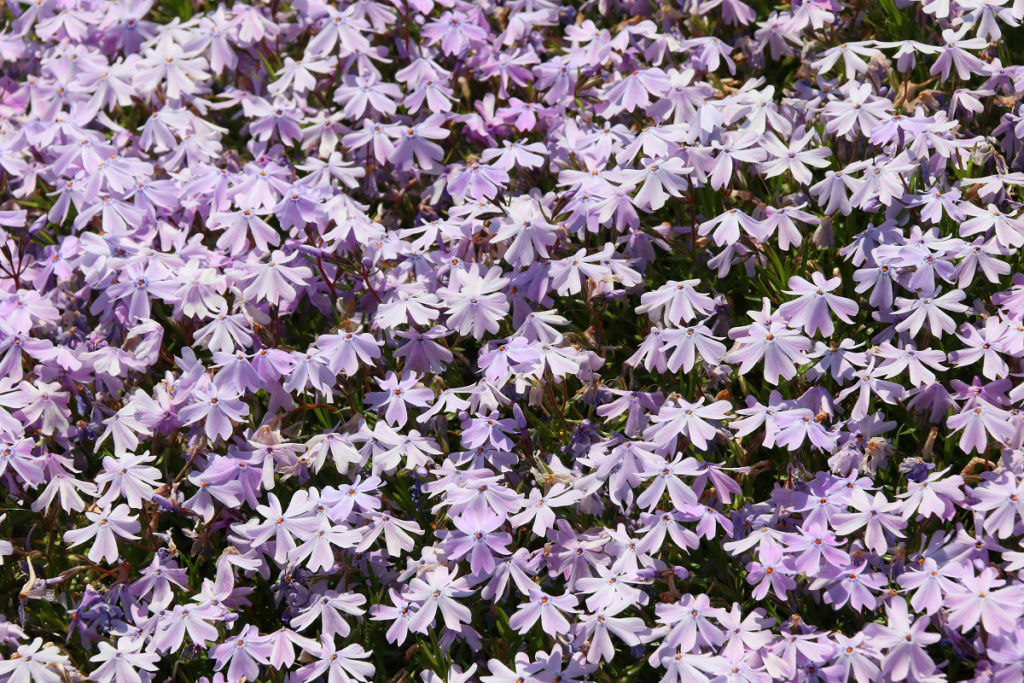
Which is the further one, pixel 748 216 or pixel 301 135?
pixel 301 135

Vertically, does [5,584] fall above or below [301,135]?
below

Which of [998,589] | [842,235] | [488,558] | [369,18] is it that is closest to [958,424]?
[998,589]

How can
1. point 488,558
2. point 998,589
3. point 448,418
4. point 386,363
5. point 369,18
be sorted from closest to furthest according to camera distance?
point 998,589 < point 488,558 < point 448,418 < point 386,363 < point 369,18

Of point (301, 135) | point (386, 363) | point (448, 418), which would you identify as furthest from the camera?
Result: point (301, 135)

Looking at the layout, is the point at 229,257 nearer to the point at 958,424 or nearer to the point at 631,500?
the point at 631,500

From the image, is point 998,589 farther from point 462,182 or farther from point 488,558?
point 462,182

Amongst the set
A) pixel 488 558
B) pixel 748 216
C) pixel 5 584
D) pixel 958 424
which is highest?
pixel 748 216

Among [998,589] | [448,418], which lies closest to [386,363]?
[448,418]
